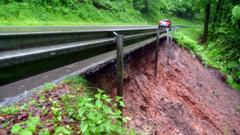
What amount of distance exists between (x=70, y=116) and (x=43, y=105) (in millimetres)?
474

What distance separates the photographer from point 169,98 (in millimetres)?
8102

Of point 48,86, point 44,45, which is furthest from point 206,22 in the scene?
point 44,45

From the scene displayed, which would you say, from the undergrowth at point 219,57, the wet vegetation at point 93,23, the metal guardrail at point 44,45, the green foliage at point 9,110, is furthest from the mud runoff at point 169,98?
the undergrowth at point 219,57

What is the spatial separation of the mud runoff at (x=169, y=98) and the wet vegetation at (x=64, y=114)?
3.43 feet

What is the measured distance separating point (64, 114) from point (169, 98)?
4735mm

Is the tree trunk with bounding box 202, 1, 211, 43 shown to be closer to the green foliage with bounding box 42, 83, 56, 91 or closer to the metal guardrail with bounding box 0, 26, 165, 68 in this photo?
the metal guardrail with bounding box 0, 26, 165, 68

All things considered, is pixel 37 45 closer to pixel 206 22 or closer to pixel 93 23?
pixel 93 23

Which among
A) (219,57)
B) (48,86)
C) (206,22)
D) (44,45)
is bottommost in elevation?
(219,57)

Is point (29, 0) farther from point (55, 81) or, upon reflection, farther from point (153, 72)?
point (55, 81)

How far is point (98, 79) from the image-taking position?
5605mm

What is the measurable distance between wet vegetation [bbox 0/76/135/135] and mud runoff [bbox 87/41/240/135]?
3.43 feet

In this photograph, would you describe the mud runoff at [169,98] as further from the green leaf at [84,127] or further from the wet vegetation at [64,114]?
the green leaf at [84,127]

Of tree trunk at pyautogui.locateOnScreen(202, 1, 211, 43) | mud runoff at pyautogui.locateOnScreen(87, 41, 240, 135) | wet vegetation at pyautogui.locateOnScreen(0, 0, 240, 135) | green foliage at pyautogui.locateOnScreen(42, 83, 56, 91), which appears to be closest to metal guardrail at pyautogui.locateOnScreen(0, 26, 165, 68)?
wet vegetation at pyautogui.locateOnScreen(0, 0, 240, 135)

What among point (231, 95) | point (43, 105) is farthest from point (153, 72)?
point (231, 95)
